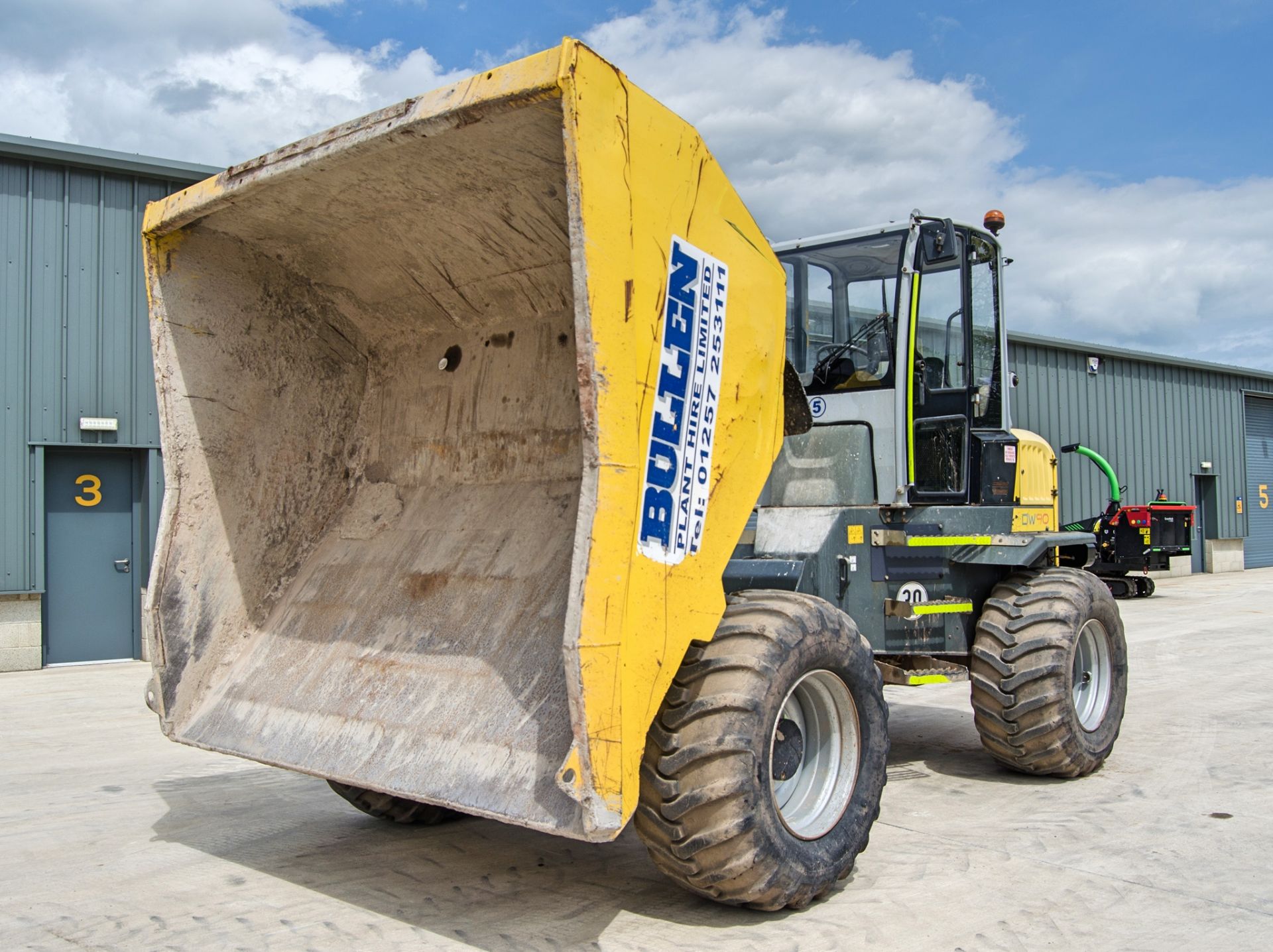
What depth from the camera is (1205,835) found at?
4750 mm

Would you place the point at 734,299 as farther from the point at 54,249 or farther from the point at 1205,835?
the point at 54,249

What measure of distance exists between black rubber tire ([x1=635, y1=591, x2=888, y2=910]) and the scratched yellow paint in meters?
0.16

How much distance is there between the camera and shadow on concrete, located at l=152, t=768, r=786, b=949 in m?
3.71

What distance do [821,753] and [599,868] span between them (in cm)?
107

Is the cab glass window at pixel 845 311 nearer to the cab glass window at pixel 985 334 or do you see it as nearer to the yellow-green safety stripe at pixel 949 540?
the cab glass window at pixel 985 334

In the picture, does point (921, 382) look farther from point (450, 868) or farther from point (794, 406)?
point (450, 868)

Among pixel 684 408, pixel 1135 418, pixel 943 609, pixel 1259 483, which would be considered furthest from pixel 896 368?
pixel 1259 483

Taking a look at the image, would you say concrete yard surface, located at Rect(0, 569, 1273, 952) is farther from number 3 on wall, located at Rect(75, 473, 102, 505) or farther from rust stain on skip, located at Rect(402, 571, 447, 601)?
number 3 on wall, located at Rect(75, 473, 102, 505)

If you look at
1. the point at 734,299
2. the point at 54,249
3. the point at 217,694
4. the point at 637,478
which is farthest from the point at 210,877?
the point at 54,249

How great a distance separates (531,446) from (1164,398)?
81.5ft

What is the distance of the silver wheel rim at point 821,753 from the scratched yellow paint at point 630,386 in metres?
0.62

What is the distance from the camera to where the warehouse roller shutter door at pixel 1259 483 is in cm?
2756

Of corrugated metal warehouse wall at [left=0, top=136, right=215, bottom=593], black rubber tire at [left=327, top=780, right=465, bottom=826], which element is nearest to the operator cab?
black rubber tire at [left=327, top=780, right=465, bottom=826]

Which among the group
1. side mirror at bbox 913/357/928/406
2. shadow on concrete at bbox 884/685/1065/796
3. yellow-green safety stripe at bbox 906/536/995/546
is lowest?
shadow on concrete at bbox 884/685/1065/796
